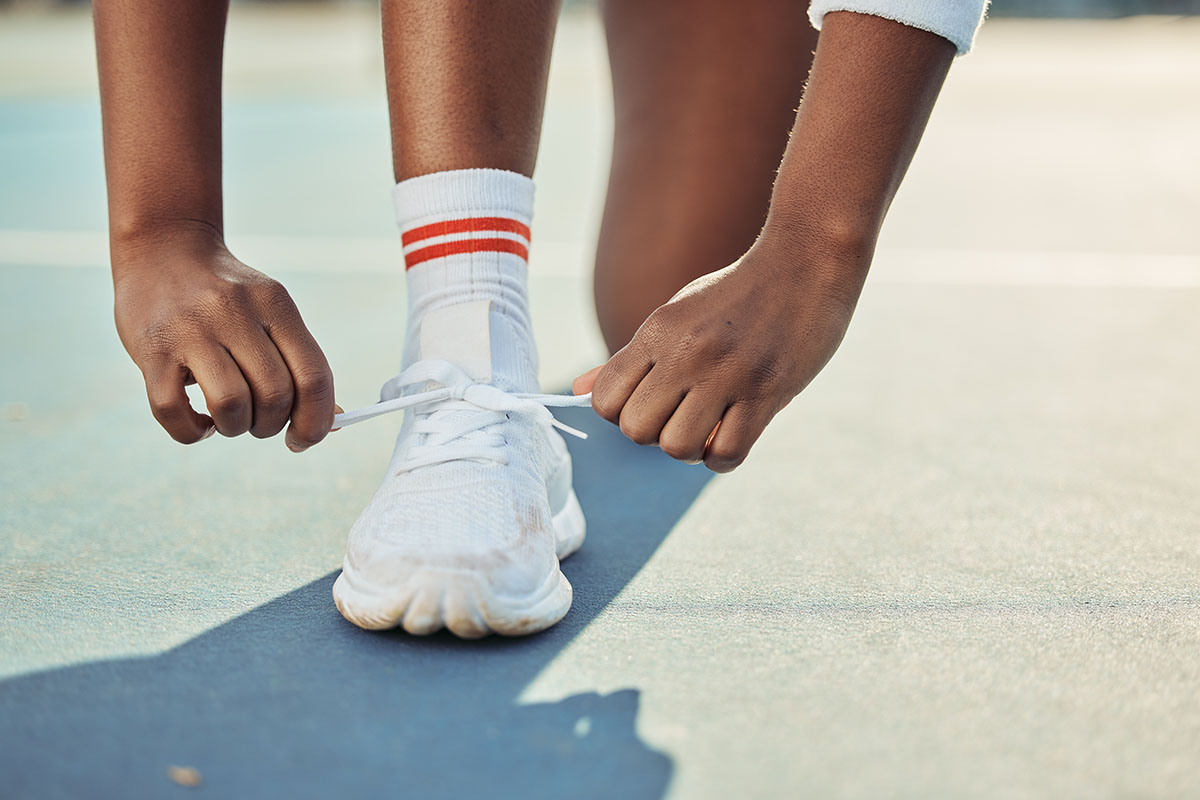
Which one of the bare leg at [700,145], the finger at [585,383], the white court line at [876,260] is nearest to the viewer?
the finger at [585,383]

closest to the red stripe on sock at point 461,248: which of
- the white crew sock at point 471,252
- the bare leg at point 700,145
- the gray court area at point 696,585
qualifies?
Answer: the white crew sock at point 471,252

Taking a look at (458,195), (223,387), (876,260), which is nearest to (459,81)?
(458,195)

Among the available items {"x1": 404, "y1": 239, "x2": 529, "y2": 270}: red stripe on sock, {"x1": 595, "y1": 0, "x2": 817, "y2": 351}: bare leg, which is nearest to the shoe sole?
{"x1": 404, "y1": 239, "x2": 529, "y2": 270}: red stripe on sock

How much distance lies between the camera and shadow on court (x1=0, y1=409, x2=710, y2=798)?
24.7 inches

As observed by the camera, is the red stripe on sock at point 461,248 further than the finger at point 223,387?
Yes

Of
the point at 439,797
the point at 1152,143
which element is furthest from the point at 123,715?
the point at 1152,143

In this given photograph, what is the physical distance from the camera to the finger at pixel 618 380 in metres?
0.84

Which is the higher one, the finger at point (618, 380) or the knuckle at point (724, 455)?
the finger at point (618, 380)

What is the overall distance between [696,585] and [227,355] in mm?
377

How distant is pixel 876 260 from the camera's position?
2385 mm

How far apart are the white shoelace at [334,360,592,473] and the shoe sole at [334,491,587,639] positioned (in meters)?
0.12

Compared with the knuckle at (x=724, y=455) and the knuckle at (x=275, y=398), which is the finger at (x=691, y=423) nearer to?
the knuckle at (x=724, y=455)

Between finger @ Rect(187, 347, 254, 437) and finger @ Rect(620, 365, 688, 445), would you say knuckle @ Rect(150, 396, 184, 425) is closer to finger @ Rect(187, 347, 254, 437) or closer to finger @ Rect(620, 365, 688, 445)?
finger @ Rect(187, 347, 254, 437)

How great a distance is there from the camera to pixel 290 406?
848mm
